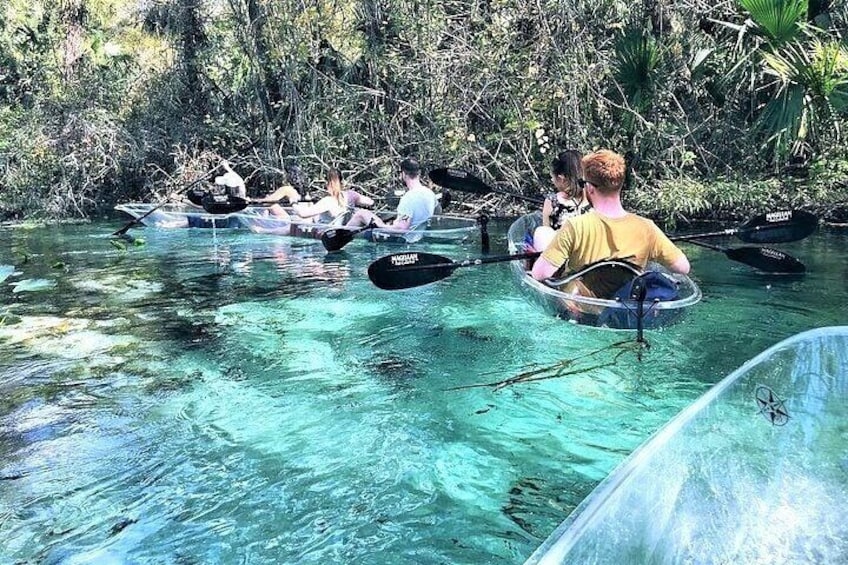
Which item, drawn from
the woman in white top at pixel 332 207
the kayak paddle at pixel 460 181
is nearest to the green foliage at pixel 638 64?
the kayak paddle at pixel 460 181

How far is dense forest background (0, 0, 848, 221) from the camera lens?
10703mm

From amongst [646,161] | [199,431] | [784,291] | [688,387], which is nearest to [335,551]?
[199,431]

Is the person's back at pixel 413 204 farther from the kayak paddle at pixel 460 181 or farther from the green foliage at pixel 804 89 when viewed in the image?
the green foliage at pixel 804 89

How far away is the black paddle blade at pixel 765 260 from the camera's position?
5965mm

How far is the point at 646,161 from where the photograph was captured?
1226cm

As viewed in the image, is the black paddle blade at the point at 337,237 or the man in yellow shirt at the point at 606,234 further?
the black paddle blade at the point at 337,237

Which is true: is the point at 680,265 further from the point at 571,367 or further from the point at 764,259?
the point at 764,259

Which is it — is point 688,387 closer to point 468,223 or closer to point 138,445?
point 138,445

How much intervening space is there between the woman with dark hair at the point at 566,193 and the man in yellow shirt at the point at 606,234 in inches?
48.7

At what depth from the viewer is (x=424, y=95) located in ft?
46.3

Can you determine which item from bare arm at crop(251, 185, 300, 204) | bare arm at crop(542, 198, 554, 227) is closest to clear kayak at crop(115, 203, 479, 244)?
bare arm at crop(251, 185, 300, 204)

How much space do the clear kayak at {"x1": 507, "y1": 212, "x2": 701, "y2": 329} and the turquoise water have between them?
35 centimetres

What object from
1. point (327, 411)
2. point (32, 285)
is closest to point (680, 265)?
point (327, 411)

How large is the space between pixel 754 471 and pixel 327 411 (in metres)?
2.72
